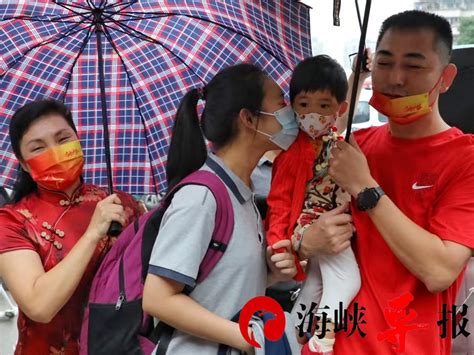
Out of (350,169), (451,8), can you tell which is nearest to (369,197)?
(350,169)

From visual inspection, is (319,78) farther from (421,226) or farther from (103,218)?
(103,218)

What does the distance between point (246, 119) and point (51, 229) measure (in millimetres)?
918

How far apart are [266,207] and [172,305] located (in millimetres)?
767

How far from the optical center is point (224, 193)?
2211mm

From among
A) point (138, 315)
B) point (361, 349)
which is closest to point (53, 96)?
point (138, 315)

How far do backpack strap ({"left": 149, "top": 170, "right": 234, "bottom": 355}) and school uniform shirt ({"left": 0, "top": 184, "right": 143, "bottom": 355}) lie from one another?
0.55 m

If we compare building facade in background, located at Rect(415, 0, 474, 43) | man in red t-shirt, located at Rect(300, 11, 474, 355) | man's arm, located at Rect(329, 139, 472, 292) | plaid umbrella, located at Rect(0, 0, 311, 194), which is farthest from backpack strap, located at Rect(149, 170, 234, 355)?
building facade in background, located at Rect(415, 0, 474, 43)

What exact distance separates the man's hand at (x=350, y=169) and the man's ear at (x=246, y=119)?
0.96ft

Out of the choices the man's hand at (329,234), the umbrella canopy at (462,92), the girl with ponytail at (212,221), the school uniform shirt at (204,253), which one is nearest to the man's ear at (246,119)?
the girl with ponytail at (212,221)

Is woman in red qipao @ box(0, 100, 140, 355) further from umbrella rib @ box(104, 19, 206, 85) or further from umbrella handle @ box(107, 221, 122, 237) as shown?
umbrella rib @ box(104, 19, 206, 85)

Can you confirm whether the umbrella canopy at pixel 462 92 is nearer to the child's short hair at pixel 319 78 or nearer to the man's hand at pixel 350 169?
the child's short hair at pixel 319 78

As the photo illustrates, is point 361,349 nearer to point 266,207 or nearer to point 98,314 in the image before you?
point 266,207

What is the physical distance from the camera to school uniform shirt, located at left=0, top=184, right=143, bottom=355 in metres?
2.68

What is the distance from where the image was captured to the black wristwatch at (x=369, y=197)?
2150 millimetres
